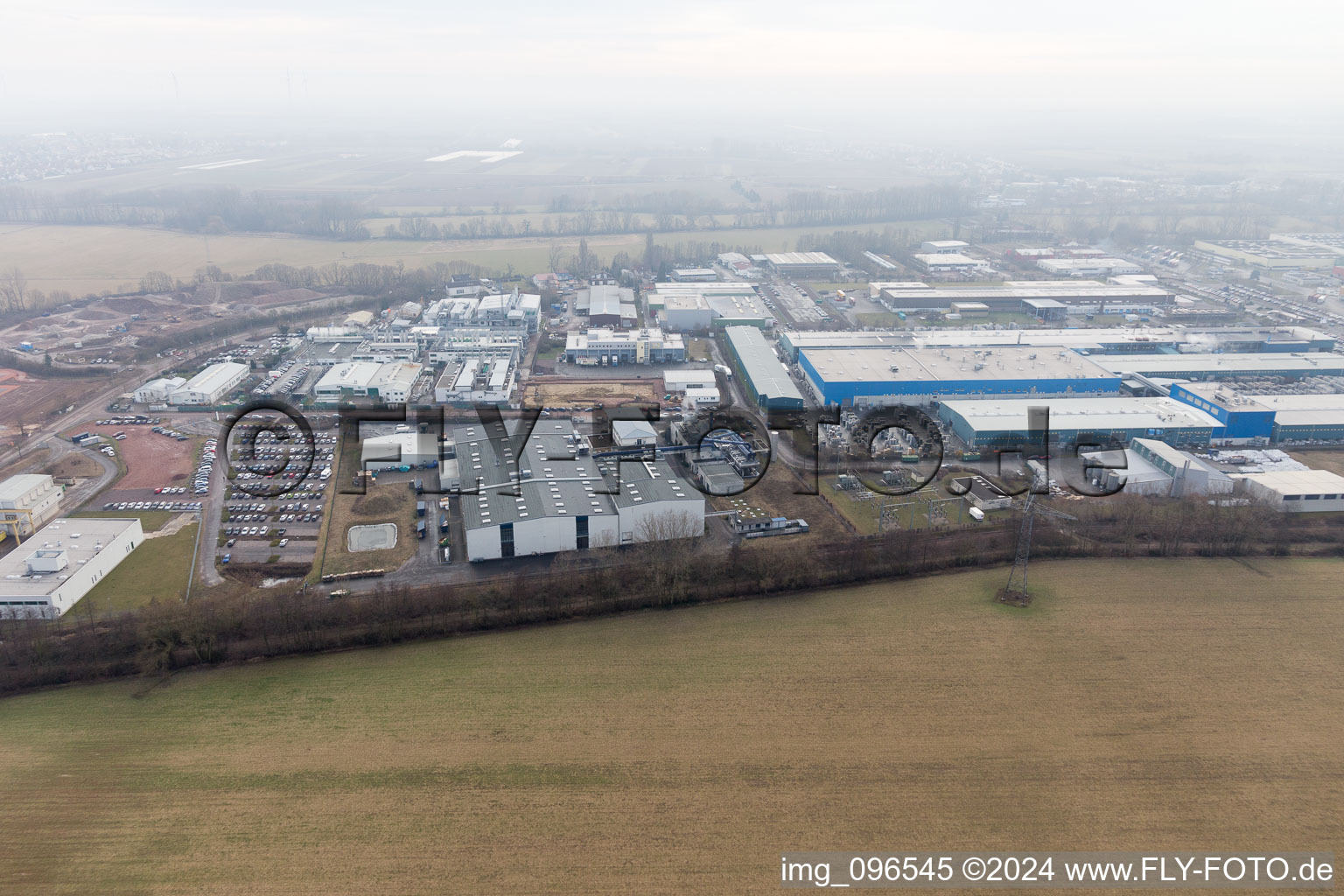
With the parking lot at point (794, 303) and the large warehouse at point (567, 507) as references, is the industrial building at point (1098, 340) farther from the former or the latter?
the large warehouse at point (567, 507)

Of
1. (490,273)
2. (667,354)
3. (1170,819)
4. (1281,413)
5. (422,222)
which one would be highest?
(422,222)

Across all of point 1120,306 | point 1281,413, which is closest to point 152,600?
point 1281,413

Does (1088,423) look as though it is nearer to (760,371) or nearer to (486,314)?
(760,371)

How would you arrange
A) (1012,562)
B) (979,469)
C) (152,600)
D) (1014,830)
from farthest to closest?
1. (979,469)
2. (1012,562)
3. (152,600)
4. (1014,830)

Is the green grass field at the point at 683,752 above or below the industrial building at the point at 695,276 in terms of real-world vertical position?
below

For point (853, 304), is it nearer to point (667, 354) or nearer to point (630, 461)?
point (667, 354)

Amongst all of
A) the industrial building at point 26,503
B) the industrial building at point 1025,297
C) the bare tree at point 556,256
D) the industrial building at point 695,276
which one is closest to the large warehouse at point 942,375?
the industrial building at point 1025,297
